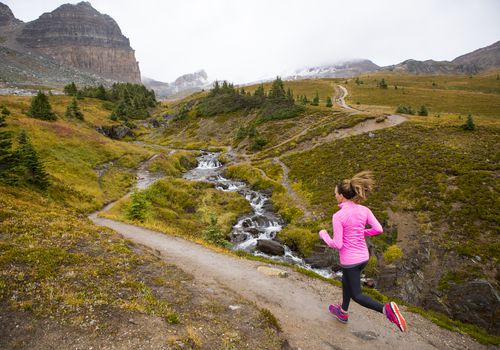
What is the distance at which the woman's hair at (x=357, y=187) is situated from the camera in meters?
6.85

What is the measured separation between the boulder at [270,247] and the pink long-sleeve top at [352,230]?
1865 centimetres

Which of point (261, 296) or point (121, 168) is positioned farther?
point (121, 168)

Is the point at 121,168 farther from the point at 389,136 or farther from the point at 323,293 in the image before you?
the point at 389,136

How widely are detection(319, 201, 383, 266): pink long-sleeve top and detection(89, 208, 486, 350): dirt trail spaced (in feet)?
12.6

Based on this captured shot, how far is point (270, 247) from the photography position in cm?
2538

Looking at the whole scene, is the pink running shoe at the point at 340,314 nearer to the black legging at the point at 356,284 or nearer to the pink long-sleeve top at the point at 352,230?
the black legging at the point at 356,284

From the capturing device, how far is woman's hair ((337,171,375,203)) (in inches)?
270

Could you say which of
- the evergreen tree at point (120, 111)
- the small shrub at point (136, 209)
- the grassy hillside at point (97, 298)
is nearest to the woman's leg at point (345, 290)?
the grassy hillside at point (97, 298)

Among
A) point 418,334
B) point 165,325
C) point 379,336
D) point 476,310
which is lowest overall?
point 476,310

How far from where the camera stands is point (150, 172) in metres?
53.2

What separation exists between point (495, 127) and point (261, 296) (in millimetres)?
52295

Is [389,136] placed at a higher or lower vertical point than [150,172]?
higher

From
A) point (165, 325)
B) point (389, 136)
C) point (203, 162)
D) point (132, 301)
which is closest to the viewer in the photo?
point (165, 325)

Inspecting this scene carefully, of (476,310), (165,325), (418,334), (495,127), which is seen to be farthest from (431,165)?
(165,325)
